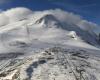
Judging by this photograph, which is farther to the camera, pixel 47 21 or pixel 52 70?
pixel 47 21

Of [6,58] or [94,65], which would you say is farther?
[6,58]

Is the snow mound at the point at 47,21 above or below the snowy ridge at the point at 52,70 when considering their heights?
below

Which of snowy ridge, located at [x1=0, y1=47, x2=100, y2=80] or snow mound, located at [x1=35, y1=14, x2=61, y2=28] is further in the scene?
snow mound, located at [x1=35, y1=14, x2=61, y2=28]

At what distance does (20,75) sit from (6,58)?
46.1 ft

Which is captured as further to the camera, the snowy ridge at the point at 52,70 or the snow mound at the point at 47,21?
the snow mound at the point at 47,21

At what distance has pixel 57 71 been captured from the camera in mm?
26203

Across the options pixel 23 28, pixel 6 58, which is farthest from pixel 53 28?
pixel 6 58

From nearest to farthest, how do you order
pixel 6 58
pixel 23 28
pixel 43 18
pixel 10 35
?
pixel 6 58
pixel 10 35
pixel 23 28
pixel 43 18

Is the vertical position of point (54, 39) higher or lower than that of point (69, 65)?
lower

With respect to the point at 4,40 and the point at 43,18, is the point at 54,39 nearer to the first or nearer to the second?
the point at 4,40

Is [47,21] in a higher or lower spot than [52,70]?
lower

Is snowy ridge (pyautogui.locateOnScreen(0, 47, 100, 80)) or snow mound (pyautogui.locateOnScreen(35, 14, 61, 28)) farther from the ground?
snowy ridge (pyautogui.locateOnScreen(0, 47, 100, 80))

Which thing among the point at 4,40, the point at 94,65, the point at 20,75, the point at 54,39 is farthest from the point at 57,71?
the point at 54,39

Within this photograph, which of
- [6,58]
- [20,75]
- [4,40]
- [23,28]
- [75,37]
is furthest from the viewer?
[23,28]
